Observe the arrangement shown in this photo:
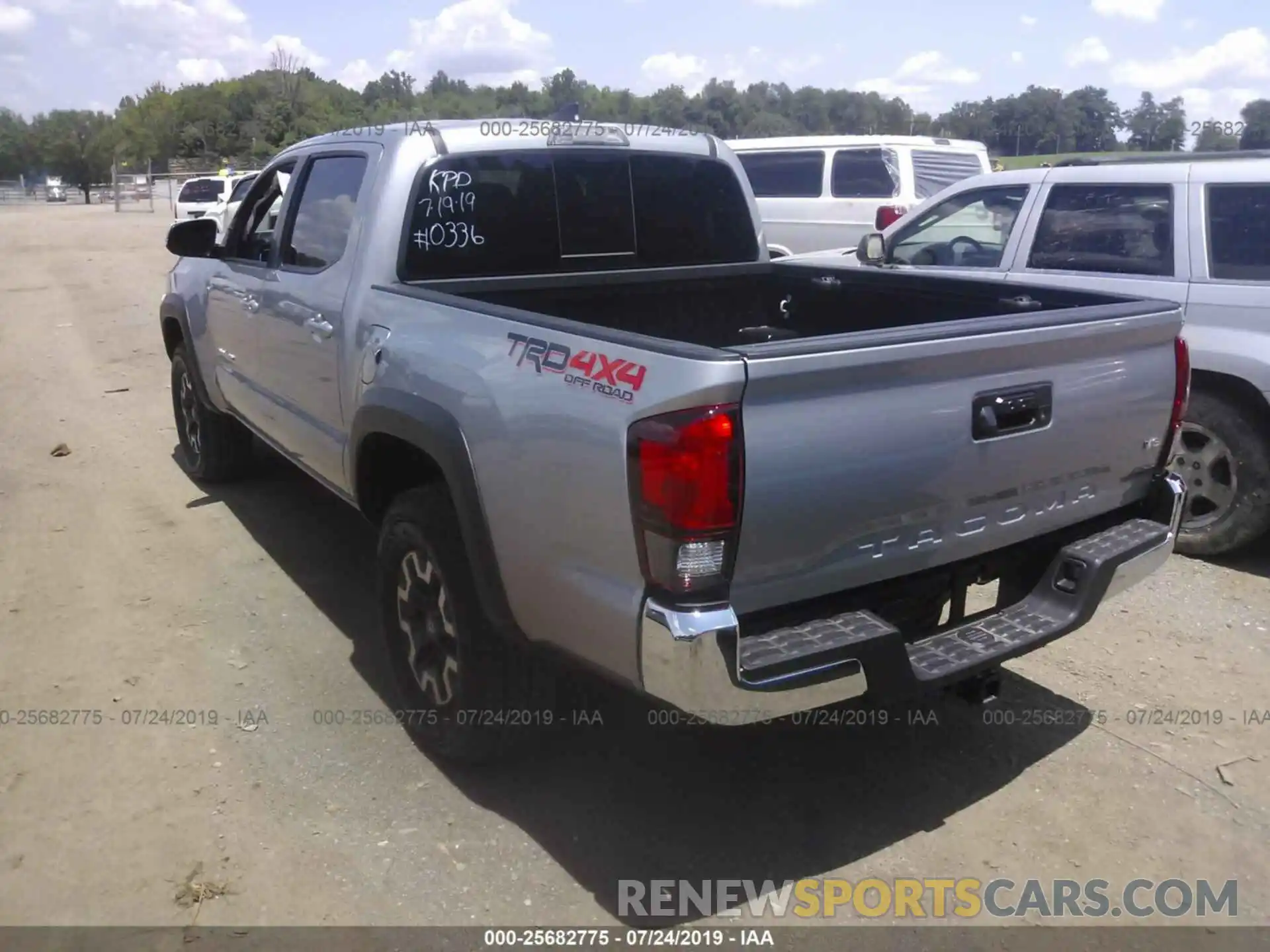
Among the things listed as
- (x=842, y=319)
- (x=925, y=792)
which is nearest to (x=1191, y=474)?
(x=842, y=319)

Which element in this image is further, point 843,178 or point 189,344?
point 843,178

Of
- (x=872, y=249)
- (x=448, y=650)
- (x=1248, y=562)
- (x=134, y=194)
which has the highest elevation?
(x=134, y=194)

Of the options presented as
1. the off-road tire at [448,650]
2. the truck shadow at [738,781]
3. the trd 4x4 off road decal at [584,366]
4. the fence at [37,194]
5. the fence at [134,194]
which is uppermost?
the fence at [37,194]

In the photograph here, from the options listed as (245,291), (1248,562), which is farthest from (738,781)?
(1248,562)

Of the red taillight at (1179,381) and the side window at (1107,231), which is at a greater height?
the side window at (1107,231)

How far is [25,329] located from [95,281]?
17.3 ft

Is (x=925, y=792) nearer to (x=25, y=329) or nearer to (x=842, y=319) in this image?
(x=842, y=319)

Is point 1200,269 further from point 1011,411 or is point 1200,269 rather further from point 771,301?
point 1011,411

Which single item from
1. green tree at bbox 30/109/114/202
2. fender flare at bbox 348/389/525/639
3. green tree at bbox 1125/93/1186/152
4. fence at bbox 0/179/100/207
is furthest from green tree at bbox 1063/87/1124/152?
green tree at bbox 30/109/114/202

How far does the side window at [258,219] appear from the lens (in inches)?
203

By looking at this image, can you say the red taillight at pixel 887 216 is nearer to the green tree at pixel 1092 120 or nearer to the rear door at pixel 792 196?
the rear door at pixel 792 196

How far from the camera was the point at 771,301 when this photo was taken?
479cm

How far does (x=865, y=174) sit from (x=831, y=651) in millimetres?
10398

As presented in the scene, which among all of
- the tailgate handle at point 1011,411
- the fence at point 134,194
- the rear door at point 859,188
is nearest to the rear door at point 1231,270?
the tailgate handle at point 1011,411
